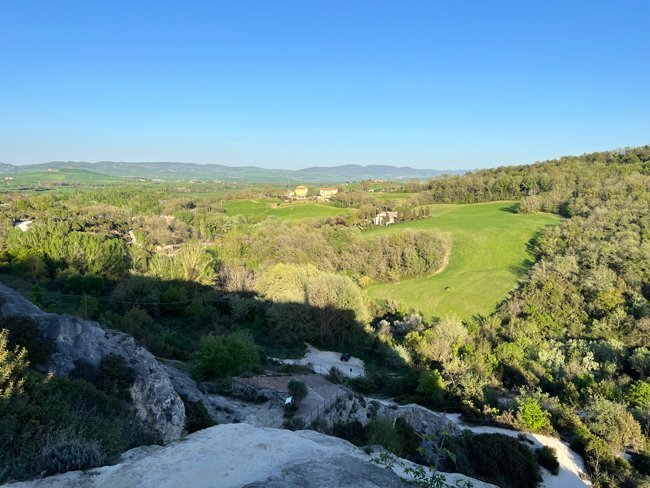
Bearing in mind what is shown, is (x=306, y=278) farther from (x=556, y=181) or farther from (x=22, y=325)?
(x=556, y=181)

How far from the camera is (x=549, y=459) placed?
623 inches

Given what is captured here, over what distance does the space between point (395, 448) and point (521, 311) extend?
27.6m

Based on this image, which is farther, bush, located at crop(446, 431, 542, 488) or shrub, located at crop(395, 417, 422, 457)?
shrub, located at crop(395, 417, 422, 457)

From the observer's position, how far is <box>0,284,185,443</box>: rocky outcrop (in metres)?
11.0

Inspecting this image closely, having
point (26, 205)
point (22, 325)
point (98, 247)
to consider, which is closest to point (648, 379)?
point (22, 325)

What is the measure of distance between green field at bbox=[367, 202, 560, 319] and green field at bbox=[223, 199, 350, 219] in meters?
17.7

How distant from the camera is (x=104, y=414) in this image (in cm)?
940

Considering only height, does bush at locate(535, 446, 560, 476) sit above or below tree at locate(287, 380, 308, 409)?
below

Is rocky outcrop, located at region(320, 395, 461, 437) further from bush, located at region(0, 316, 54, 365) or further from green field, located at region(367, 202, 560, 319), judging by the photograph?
green field, located at region(367, 202, 560, 319)

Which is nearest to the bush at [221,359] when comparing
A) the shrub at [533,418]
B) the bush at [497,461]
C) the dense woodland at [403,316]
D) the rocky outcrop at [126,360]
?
the dense woodland at [403,316]

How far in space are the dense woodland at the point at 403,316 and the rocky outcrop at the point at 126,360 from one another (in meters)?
0.64

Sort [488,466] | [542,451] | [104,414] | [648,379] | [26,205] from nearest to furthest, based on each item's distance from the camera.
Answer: [104,414] < [488,466] < [542,451] < [648,379] < [26,205]

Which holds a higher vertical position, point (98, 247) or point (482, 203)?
point (482, 203)

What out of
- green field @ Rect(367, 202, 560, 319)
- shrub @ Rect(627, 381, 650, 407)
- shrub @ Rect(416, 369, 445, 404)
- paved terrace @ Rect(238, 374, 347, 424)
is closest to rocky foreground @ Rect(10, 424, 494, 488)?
paved terrace @ Rect(238, 374, 347, 424)
